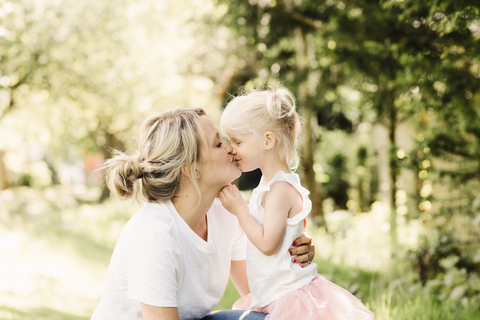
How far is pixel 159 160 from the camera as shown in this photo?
1.98 metres

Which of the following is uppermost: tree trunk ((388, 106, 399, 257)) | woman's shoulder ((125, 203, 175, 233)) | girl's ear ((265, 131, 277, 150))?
girl's ear ((265, 131, 277, 150))

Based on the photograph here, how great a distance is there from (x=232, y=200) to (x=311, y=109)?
4924 millimetres

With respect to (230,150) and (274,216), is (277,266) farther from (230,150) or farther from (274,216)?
(230,150)

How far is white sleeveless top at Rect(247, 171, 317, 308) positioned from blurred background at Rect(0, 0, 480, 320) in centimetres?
105

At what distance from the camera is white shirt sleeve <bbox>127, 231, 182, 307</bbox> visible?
5.84ft

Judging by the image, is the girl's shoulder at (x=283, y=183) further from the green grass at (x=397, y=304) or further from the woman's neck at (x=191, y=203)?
the green grass at (x=397, y=304)

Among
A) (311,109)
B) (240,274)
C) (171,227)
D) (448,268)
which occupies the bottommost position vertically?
(448,268)

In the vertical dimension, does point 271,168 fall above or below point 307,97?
below

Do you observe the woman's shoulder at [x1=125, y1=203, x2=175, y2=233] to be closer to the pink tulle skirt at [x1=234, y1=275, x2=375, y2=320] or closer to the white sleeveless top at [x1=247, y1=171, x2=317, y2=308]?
the white sleeveless top at [x1=247, y1=171, x2=317, y2=308]

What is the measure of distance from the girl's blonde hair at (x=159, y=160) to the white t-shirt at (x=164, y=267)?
105mm

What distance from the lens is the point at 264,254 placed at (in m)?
2.11

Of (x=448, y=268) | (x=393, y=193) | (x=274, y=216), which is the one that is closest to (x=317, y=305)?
(x=274, y=216)

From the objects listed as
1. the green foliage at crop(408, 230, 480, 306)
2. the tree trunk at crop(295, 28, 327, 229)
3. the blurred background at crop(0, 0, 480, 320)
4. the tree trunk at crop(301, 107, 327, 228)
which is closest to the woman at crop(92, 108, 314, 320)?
the blurred background at crop(0, 0, 480, 320)

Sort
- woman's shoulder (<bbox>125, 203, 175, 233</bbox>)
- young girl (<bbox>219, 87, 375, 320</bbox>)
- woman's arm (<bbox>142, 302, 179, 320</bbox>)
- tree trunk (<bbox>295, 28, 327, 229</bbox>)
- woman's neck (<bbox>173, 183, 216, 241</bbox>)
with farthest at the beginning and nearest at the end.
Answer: tree trunk (<bbox>295, 28, 327, 229</bbox>)
woman's neck (<bbox>173, 183, 216, 241</bbox>)
young girl (<bbox>219, 87, 375, 320</bbox>)
woman's shoulder (<bbox>125, 203, 175, 233</bbox>)
woman's arm (<bbox>142, 302, 179, 320</bbox>)
